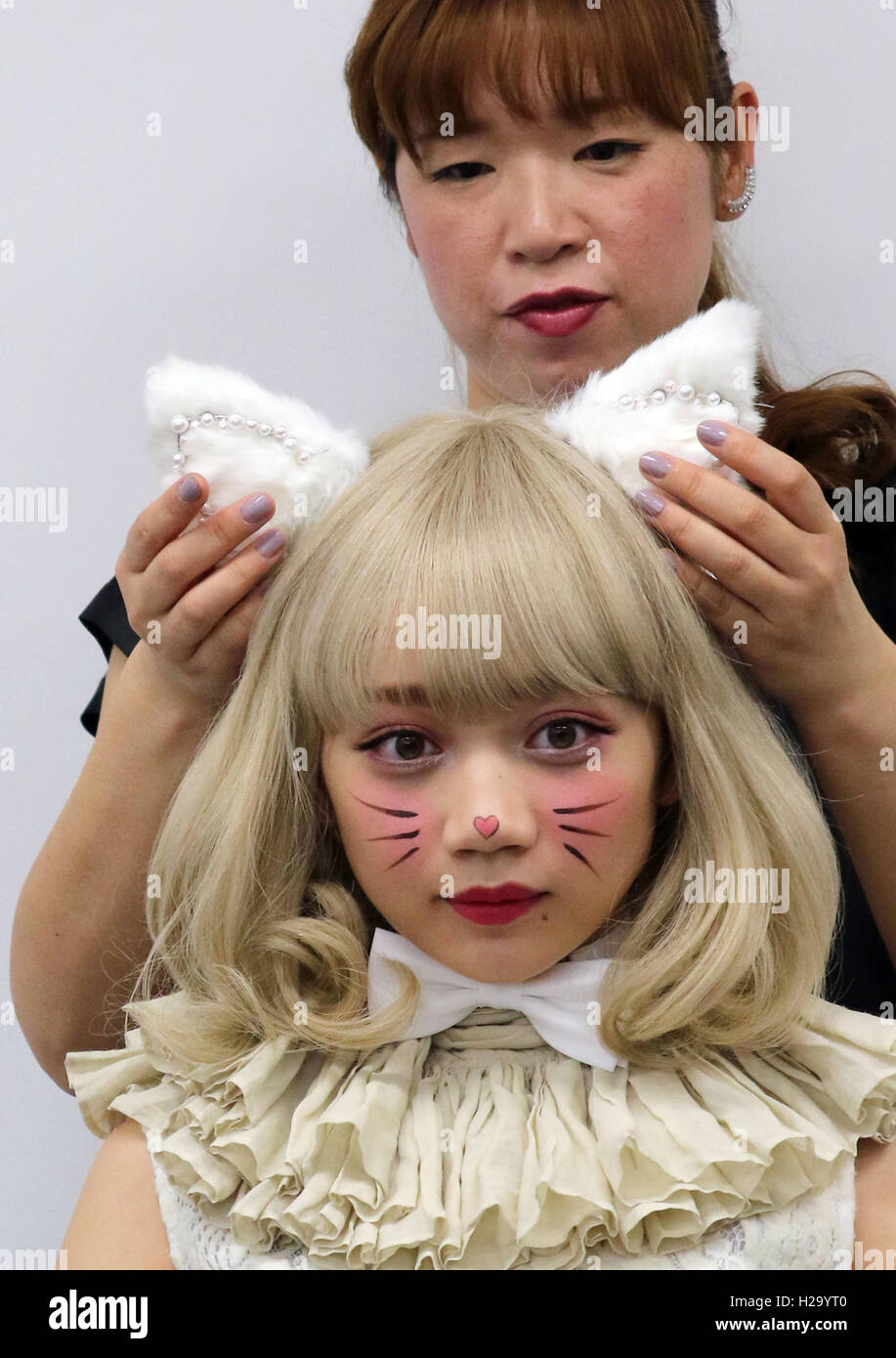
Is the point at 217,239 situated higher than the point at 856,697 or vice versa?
the point at 217,239

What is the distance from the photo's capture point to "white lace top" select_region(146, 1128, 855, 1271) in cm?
115

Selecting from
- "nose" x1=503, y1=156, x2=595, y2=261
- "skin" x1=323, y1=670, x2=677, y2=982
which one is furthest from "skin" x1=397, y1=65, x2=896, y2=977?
"skin" x1=323, y1=670, x2=677, y2=982

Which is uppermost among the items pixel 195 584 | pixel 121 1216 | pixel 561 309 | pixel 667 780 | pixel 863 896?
pixel 561 309

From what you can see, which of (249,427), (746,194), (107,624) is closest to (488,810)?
(249,427)

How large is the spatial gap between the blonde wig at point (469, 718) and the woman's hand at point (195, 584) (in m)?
0.03

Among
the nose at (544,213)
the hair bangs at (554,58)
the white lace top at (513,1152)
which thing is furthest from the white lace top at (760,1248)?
the hair bangs at (554,58)

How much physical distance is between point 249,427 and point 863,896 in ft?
2.32

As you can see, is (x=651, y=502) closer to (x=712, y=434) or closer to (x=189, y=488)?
(x=712, y=434)

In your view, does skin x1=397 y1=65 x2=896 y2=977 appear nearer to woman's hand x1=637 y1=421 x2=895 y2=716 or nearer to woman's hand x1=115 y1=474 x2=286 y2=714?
woman's hand x1=637 y1=421 x2=895 y2=716

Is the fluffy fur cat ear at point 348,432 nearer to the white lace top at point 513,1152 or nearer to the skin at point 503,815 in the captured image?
the skin at point 503,815

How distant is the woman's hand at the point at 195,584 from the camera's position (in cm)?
124

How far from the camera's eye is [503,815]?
1.12 meters
